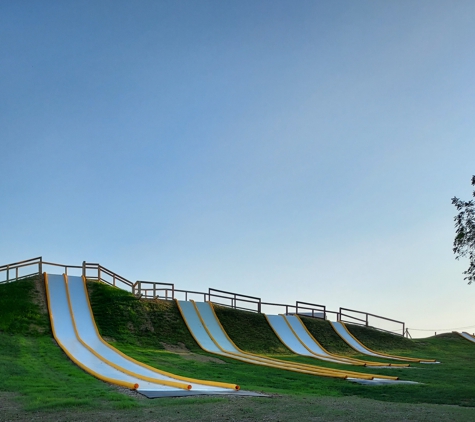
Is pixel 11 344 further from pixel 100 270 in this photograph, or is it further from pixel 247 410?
pixel 247 410

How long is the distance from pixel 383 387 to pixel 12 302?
62.2 ft

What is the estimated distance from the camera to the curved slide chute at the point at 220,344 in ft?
58.5

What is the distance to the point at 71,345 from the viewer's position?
71.2 feet

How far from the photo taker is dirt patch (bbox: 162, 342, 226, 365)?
21.8 metres

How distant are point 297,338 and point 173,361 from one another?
1229 cm

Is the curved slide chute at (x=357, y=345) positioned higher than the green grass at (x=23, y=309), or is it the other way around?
the green grass at (x=23, y=309)

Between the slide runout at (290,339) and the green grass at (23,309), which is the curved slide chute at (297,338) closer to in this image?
the slide runout at (290,339)

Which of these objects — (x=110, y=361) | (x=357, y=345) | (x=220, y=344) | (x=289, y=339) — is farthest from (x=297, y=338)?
(x=110, y=361)

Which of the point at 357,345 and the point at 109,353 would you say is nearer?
the point at 109,353

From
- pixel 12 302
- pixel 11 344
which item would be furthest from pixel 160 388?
pixel 12 302

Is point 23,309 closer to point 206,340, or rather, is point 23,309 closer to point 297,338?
point 206,340

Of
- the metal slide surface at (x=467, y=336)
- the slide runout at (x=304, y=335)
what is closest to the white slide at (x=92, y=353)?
the slide runout at (x=304, y=335)

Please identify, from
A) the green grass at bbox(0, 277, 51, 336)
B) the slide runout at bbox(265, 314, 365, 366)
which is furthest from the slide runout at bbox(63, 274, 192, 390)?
the slide runout at bbox(265, 314, 365, 366)

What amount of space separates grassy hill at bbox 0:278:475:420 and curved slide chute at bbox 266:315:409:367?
0.68 m
